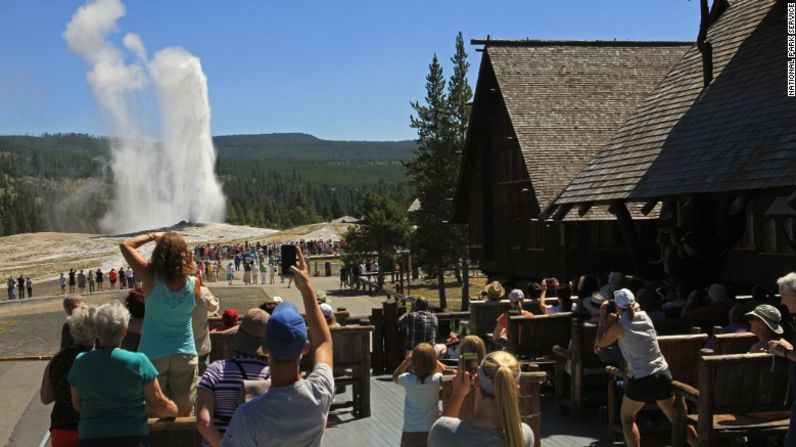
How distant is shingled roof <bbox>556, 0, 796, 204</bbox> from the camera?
47.1ft

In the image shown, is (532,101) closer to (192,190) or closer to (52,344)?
(52,344)

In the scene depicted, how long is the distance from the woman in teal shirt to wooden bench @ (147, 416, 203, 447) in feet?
1.91

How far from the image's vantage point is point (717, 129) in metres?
16.2

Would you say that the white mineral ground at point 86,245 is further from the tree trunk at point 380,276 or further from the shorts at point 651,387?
the shorts at point 651,387

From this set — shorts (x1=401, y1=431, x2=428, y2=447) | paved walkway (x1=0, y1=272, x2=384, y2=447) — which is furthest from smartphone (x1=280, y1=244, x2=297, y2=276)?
paved walkway (x1=0, y1=272, x2=384, y2=447)

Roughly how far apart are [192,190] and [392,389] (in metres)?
178

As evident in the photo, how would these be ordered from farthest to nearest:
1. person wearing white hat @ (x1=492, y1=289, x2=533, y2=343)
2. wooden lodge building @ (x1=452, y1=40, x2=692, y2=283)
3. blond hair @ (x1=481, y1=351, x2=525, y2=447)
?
wooden lodge building @ (x1=452, y1=40, x2=692, y2=283)
person wearing white hat @ (x1=492, y1=289, x2=533, y2=343)
blond hair @ (x1=481, y1=351, x2=525, y2=447)

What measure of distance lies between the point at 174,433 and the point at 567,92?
23484 mm

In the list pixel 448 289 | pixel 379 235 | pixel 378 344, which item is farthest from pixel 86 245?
pixel 378 344

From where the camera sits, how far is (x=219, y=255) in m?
85.9

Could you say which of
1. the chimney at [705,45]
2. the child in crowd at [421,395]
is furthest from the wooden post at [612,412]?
the chimney at [705,45]

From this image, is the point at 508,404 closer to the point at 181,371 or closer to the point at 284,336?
the point at 284,336

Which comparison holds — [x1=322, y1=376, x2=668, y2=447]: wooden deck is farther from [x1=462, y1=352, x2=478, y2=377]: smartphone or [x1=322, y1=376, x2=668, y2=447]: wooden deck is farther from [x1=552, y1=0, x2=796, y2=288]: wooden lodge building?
[x1=552, y1=0, x2=796, y2=288]: wooden lodge building

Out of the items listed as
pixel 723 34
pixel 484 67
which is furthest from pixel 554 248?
pixel 723 34
